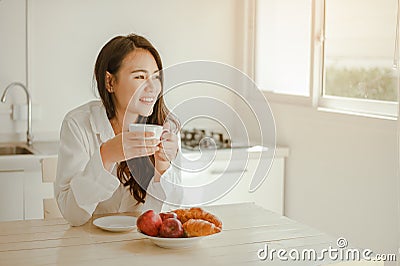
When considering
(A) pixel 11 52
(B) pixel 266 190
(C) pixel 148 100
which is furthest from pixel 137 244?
(A) pixel 11 52

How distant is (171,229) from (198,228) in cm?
8

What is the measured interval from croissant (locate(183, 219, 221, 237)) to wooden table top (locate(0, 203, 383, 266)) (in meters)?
0.05

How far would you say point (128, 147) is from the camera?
1919 mm

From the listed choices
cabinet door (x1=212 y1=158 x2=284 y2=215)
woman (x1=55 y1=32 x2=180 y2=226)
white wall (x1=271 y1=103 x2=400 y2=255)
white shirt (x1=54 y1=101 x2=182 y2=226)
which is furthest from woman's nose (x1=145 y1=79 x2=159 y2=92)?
cabinet door (x1=212 y1=158 x2=284 y2=215)

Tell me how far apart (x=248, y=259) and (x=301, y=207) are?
1800mm

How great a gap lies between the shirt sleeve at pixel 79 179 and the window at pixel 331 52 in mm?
1440

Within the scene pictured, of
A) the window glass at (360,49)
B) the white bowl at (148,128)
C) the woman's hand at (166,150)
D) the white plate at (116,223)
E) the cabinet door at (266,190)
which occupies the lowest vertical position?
the cabinet door at (266,190)

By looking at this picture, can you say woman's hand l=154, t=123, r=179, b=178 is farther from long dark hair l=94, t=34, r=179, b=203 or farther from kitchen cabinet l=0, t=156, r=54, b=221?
kitchen cabinet l=0, t=156, r=54, b=221

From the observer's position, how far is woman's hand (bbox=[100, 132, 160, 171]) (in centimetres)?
189

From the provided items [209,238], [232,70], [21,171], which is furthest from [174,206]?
[232,70]

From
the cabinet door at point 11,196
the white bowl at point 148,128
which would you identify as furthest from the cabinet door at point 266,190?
the white bowl at point 148,128

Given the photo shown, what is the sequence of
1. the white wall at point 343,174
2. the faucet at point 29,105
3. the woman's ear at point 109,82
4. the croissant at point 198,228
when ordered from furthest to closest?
the faucet at point 29,105 → the white wall at point 343,174 → the woman's ear at point 109,82 → the croissant at point 198,228

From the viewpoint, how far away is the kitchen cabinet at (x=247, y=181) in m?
3.37

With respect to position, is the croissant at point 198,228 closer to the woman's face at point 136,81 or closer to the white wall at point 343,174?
the woman's face at point 136,81
